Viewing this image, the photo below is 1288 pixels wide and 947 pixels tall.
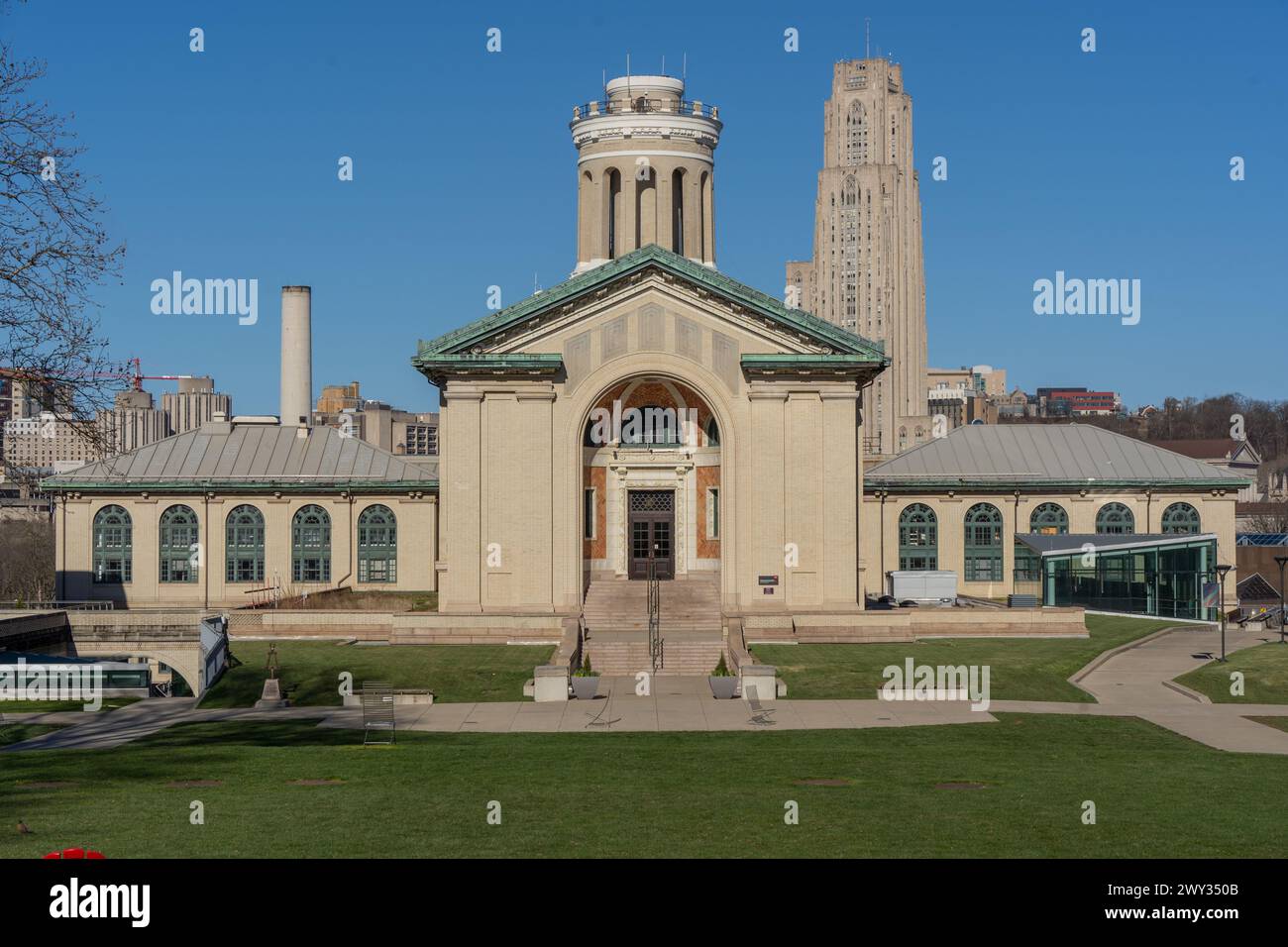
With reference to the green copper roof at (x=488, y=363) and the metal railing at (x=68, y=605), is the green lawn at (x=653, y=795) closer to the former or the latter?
the green copper roof at (x=488, y=363)

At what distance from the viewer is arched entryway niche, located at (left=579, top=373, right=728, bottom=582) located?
182ft

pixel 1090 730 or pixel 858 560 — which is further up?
pixel 858 560

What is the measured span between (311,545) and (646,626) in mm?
22001

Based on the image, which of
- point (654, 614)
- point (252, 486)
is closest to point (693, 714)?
point (654, 614)

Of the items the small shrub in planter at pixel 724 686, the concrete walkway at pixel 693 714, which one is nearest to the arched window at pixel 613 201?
the concrete walkway at pixel 693 714

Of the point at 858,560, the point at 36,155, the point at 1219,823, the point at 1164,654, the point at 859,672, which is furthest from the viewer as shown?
the point at 858,560

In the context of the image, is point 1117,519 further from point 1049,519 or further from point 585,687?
point 585,687

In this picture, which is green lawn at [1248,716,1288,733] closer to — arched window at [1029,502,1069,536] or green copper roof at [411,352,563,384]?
green copper roof at [411,352,563,384]

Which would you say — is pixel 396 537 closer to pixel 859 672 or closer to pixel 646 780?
pixel 859 672

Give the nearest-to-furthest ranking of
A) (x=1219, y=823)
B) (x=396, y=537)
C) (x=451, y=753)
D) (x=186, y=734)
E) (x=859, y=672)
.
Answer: (x=1219, y=823) → (x=451, y=753) → (x=186, y=734) → (x=859, y=672) → (x=396, y=537)

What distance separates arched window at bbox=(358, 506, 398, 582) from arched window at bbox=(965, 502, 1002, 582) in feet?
83.8

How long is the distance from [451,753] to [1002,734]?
40.5 feet

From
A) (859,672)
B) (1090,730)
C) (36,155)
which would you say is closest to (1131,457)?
(859,672)

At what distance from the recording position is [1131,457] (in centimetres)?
7138
